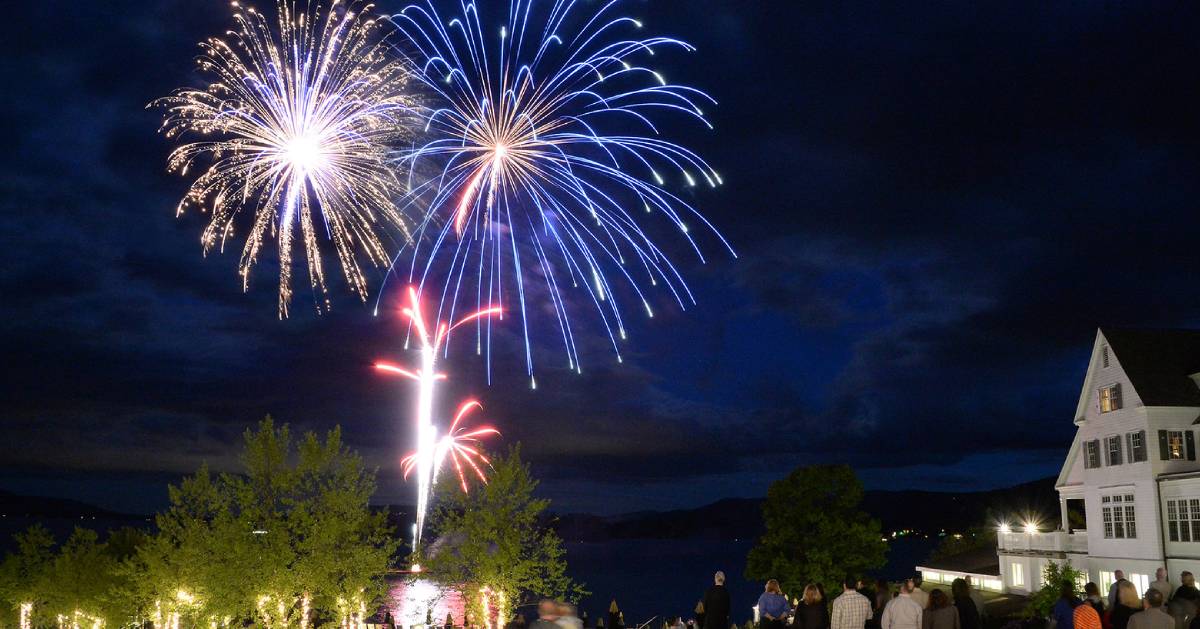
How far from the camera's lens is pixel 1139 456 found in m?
36.7

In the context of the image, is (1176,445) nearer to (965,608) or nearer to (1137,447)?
(1137,447)

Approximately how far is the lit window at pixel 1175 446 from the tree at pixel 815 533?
1135 inches

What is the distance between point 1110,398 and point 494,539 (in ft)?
83.7

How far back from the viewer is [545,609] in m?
14.3

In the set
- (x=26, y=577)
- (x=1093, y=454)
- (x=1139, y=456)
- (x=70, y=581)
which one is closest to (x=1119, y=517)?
(x=1139, y=456)

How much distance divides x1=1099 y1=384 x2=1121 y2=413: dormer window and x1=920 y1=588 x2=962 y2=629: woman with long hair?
27.7 meters

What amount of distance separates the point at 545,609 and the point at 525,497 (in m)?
18.6

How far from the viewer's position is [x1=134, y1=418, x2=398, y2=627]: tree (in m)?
30.9

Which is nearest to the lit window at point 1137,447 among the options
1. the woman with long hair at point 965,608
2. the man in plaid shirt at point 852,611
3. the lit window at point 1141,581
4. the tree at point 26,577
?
the lit window at point 1141,581

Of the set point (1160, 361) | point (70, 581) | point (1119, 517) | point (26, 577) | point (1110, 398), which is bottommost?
point (26, 577)

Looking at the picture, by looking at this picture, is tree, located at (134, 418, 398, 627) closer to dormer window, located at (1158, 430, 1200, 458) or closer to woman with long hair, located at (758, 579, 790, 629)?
woman with long hair, located at (758, 579, 790, 629)

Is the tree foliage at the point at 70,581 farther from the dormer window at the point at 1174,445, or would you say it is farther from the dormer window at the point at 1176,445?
the dormer window at the point at 1174,445

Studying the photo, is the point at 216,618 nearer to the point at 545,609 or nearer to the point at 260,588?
the point at 260,588

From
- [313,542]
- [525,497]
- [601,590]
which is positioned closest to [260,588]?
[313,542]
